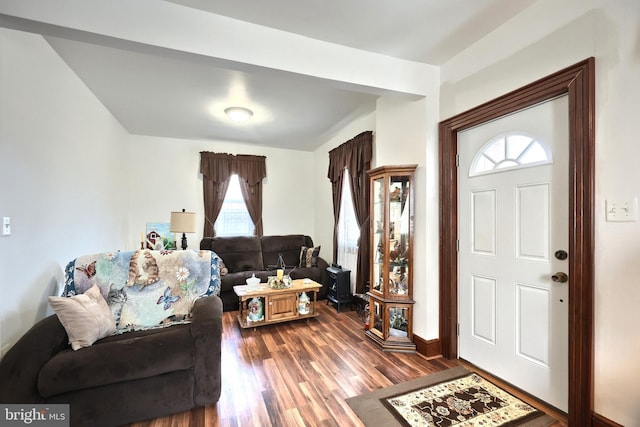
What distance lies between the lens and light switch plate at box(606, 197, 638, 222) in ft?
4.60

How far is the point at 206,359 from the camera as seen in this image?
A: 1.82 m

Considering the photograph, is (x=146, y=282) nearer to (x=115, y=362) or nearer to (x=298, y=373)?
(x=115, y=362)

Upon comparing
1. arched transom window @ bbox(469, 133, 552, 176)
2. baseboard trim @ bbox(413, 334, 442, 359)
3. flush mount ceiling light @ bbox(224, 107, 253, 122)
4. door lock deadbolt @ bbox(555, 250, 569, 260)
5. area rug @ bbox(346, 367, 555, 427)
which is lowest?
area rug @ bbox(346, 367, 555, 427)

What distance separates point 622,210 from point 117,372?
9.97ft

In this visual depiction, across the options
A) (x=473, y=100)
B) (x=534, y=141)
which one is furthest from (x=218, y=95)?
(x=534, y=141)

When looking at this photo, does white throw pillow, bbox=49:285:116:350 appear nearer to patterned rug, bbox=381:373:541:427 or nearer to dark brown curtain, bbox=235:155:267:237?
patterned rug, bbox=381:373:541:427

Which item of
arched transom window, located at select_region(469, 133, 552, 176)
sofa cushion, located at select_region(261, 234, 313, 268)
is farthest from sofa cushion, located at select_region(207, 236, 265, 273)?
arched transom window, located at select_region(469, 133, 552, 176)

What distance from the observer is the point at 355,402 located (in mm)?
1868

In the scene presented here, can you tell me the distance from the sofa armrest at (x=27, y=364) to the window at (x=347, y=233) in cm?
317

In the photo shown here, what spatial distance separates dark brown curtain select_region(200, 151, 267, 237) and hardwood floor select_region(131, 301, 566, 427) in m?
2.26

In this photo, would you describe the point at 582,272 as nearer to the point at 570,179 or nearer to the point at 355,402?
the point at 570,179

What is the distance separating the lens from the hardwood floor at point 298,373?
1739 mm

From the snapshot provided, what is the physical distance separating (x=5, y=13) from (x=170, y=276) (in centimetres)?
189

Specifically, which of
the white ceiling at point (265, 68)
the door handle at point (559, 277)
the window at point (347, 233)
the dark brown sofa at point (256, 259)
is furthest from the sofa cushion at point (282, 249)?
the door handle at point (559, 277)
